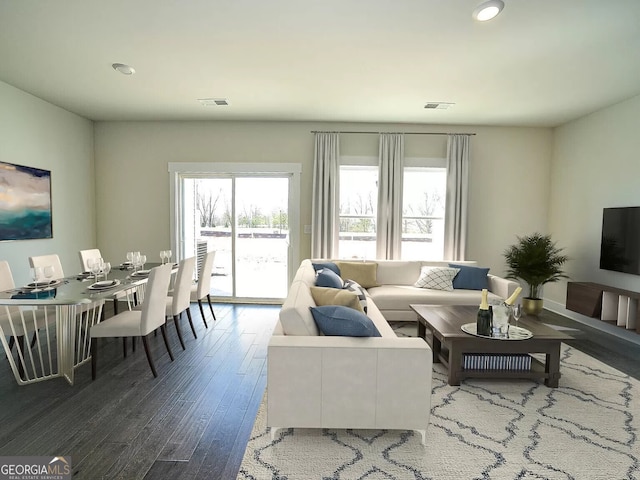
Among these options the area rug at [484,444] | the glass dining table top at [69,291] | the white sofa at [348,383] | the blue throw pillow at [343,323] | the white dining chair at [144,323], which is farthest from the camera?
the white dining chair at [144,323]

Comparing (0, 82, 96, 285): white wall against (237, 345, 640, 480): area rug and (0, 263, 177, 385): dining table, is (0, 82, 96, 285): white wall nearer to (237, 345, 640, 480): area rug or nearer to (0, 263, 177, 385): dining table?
(0, 263, 177, 385): dining table

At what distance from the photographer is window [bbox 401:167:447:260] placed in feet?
17.9

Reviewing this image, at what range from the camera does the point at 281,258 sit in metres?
5.54

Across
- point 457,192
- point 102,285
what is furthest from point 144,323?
point 457,192

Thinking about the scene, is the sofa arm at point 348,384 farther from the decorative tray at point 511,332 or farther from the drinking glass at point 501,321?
the drinking glass at point 501,321

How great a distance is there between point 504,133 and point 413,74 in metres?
2.71

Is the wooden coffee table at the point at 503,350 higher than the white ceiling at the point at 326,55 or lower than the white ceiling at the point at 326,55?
lower

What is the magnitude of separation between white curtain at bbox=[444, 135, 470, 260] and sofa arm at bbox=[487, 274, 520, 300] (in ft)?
2.53

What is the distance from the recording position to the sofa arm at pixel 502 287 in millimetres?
4215

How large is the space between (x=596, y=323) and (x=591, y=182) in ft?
6.26

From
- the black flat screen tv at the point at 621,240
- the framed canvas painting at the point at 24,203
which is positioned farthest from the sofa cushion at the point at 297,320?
the black flat screen tv at the point at 621,240

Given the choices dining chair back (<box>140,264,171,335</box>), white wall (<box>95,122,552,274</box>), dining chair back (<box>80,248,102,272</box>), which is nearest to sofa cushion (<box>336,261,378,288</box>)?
white wall (<box>95,122,552,274</box>)

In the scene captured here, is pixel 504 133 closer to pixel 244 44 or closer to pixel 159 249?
pixel 244 44

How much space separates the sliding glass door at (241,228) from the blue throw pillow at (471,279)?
2526 mm
